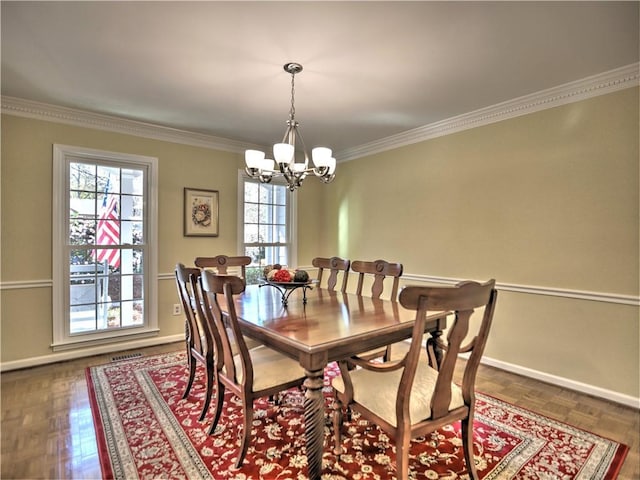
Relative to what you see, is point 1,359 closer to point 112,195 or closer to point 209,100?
point 112,195

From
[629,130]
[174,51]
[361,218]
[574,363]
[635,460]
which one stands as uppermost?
[174,51]

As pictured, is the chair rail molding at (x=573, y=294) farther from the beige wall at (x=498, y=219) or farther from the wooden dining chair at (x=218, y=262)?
the wooden dining chair at (x=218, y=262)

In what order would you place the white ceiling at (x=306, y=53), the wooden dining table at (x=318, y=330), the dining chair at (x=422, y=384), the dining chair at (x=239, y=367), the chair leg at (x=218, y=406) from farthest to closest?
the chair leg at (x=218, y=406) < the white ceiling at (x=306, y=53) < the dining chair at (x=239, y=367) < the wooden dining table at (x=318, y=330) < the dining chair at (x=422, y=384)

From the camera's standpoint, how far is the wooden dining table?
163 centimetres

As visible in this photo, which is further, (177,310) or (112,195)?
(177,310)

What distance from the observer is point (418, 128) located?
390 cm

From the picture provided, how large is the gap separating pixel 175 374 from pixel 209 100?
2.51 m

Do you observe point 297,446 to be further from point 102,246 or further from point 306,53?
point 102,246

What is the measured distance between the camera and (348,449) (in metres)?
1.98

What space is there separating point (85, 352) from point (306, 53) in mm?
3567

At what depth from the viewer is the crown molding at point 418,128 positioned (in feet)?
8.64

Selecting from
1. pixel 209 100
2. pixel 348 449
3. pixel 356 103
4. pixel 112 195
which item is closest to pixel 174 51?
pixel 209 100

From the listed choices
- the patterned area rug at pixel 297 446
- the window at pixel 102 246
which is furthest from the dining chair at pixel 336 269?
the window at pixel 102 246

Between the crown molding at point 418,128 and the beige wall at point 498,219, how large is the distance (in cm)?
7
